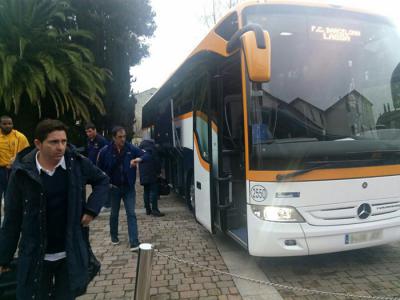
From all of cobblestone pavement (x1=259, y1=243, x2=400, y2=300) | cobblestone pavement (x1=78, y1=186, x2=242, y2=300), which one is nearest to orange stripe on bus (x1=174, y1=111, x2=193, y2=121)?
cobblestone pavement (x1=78, y1=186, x2=242, y2=300)

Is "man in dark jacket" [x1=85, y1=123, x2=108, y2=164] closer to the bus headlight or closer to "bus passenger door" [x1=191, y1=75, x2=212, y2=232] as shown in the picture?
"bus passenger door" [x1=191, y1=75, x2=212, y2=232]

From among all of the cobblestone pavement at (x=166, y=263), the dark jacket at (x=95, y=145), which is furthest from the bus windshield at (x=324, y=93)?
the dark jacket at (x=95, y=145)

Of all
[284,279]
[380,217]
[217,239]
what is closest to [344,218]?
[380,217]

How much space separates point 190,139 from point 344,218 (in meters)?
3.20

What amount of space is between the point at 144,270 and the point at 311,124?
2.42 meters

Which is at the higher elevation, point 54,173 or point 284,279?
point 54,173

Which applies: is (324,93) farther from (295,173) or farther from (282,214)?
(282,214)

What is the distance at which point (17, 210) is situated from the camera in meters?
2.58

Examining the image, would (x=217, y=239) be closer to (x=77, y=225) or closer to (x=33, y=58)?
(x=77, y=225)

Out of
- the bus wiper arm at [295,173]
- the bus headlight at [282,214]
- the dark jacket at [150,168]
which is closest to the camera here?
the bus wiper arm at [295,173]

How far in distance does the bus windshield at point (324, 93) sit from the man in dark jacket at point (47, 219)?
206 centimetres

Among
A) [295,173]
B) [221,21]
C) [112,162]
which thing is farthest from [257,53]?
[112,162]

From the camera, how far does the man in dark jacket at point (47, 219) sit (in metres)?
2.54

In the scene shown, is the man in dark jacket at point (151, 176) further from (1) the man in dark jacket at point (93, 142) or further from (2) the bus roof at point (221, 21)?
(2) the bus roof at point (221, 21)
